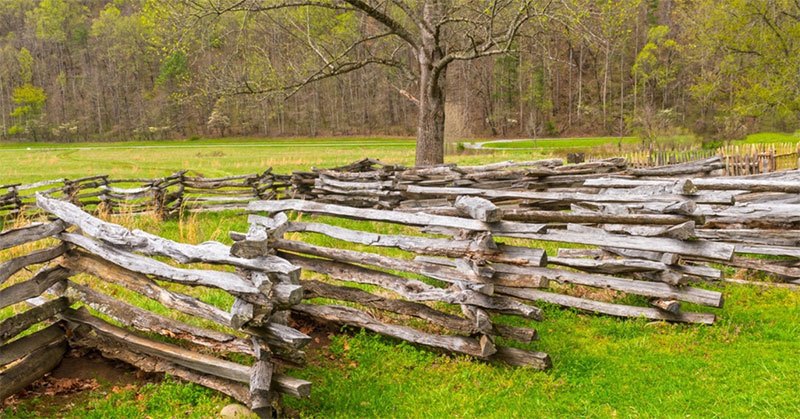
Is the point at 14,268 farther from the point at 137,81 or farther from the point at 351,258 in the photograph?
the point at 137,81

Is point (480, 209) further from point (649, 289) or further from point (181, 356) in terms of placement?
point (181, 356)

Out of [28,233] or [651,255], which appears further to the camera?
[651,255]

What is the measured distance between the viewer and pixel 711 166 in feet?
35.4

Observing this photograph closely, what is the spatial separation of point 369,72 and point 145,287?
61.9 meters

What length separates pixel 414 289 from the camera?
5.37 metres

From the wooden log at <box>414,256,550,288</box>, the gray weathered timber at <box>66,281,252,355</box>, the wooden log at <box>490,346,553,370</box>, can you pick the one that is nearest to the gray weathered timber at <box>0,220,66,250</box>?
the gray weathered timber at <box>66,281,252,355</box>

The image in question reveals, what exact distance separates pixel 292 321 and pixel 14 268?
2.53 metres

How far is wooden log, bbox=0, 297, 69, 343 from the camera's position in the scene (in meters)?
4.66

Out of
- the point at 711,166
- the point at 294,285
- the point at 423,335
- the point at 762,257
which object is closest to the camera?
the point at 294,285

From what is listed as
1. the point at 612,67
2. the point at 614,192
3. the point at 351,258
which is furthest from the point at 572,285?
the point at 612,67

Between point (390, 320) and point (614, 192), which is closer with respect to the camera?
point (390, 320)

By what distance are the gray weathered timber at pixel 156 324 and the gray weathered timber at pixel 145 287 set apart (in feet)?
0.69

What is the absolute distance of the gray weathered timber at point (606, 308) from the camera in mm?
5957

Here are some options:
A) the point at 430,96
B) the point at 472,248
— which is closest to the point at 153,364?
the point at 472,248
